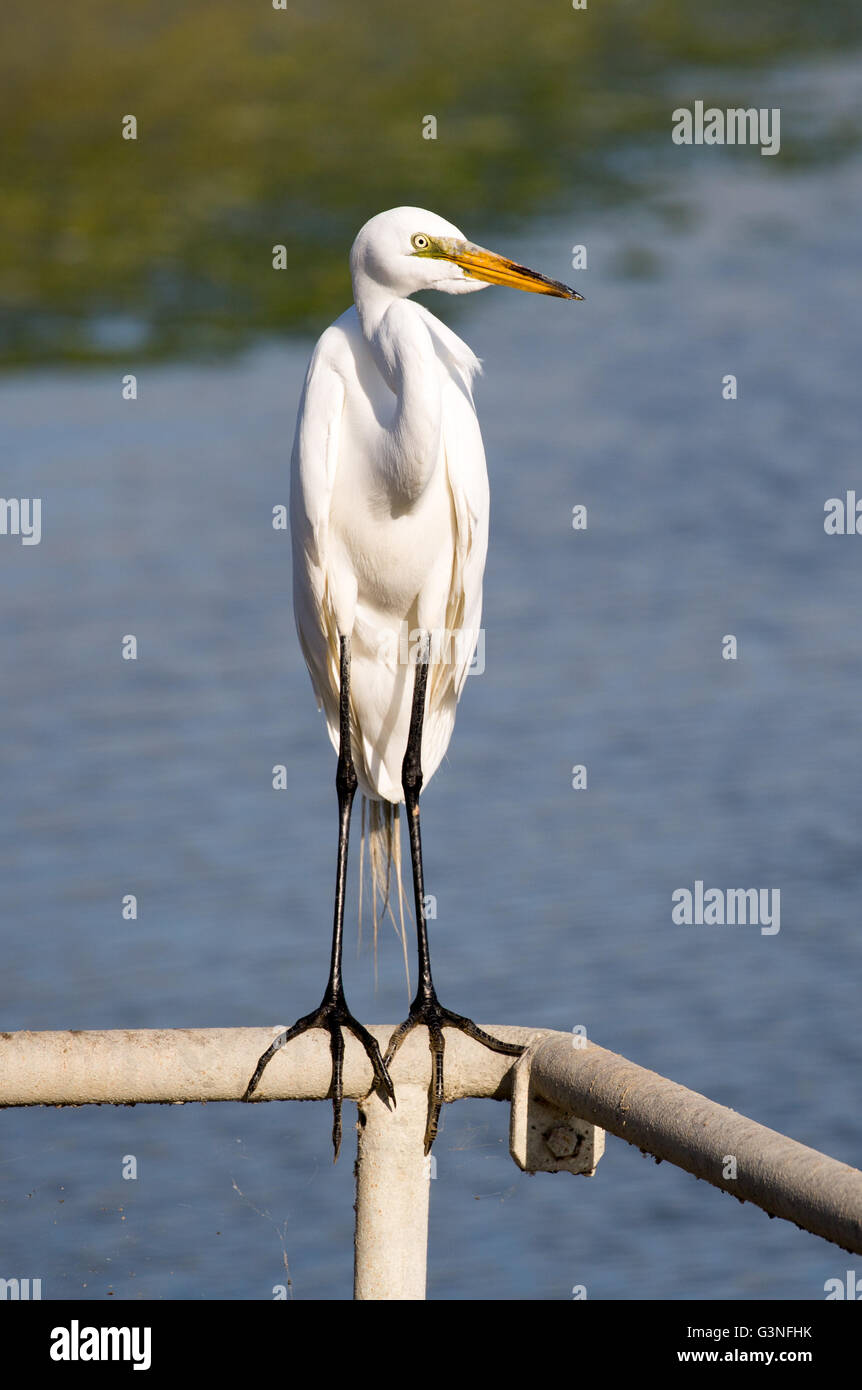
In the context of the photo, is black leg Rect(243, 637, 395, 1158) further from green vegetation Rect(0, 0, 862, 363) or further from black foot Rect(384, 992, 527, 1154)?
green vegetation Rect(0, 0, 862, 363)

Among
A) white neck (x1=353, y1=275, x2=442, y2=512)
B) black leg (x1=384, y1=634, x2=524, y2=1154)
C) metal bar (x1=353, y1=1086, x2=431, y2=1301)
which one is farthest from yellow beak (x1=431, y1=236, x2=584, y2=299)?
metal bar (x1=353, y1=1086, x2=431, y2=1301)

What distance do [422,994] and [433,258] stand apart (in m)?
1.19

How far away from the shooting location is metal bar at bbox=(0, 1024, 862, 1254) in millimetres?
2004

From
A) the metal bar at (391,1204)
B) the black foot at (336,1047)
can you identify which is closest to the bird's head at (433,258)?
the black foot at (336,1047)

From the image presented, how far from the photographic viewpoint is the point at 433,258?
3.05 m

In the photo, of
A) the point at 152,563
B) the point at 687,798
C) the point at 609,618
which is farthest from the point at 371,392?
the point at 152,563

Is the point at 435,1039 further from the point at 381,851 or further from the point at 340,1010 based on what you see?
the point at 381,851

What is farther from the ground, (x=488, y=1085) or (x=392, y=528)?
(x=392, y=528)

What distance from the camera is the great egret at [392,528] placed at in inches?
120

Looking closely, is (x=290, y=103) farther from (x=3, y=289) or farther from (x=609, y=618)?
(x=609, y=618)

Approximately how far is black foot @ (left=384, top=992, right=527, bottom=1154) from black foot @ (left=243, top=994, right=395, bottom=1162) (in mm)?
36

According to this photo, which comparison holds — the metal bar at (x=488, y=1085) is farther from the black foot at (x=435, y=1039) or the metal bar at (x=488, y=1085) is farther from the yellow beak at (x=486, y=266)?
the yellow beak at (x=486, y=266)

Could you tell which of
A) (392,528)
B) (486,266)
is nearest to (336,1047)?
(392,528)
